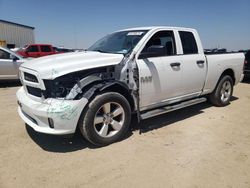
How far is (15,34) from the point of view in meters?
31.9

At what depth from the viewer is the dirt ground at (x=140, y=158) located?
283 centimetres

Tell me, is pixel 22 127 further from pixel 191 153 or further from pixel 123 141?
pixel 191 153

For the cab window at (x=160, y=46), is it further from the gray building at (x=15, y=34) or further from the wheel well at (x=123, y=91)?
the gray building at (x=15, y=34)

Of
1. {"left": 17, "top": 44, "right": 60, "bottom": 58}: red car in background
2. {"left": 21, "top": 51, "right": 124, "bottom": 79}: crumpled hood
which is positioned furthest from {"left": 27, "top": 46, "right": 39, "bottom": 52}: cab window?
{"left": 21, "top": 51, "right": 124, "bottom": 79}: crumpled hood

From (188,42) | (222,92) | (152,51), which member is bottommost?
(222,92)

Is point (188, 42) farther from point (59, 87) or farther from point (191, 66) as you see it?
point (59, 87)

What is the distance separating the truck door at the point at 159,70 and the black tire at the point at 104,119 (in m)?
0.47

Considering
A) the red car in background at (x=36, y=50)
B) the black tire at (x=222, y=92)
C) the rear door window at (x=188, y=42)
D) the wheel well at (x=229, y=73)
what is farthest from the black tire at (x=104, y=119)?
the red car in background at (x=36, y=50)

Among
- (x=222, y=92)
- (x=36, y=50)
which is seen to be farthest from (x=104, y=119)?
(x=36, y=50)

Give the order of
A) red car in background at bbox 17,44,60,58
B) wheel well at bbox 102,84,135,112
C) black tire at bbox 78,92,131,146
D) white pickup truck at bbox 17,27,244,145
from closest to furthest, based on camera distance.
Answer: white pickup truck at bbox 17,27,244,145 < black tire at bbox 78,92,131,146 < wheel well at bbox 102,84,135,112 < red car in background at bbox 17,44,60,58

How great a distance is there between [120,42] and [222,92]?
326 centimetres

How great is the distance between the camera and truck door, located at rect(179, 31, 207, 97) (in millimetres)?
4750

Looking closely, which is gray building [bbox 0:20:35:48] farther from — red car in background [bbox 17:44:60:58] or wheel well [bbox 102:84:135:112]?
wheel well [bbox 102:84:135:112]

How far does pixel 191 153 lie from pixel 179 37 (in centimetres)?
245
